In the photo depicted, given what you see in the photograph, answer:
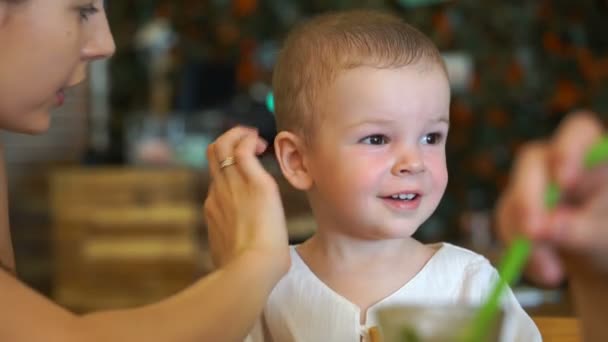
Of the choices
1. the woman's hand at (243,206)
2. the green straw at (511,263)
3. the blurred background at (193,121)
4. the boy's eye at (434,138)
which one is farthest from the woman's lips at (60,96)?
the blurred background at (193,121)

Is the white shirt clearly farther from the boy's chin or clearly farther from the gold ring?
the boy's chin

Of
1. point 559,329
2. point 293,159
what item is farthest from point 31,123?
point 559,329

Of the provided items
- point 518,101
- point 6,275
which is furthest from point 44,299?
point 518,101

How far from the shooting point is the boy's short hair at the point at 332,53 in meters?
1.14

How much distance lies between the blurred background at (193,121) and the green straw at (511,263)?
260cm

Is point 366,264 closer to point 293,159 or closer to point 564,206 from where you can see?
point 293,159

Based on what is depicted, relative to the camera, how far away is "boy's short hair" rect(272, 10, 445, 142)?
1.14 metres

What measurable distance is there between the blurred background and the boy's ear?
205cm

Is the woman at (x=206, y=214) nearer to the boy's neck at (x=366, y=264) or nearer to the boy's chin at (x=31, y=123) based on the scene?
the boy's chin at (x=31, y=123)

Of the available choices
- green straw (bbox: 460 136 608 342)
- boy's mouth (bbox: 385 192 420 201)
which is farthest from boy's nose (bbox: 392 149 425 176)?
green straw (bbox: 460 136 608 342)

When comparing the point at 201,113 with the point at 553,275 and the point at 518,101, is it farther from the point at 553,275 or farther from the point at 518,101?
the point at 553,275

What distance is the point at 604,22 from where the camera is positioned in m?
4.61

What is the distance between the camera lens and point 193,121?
5.33m

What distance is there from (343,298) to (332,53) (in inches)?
12.1
